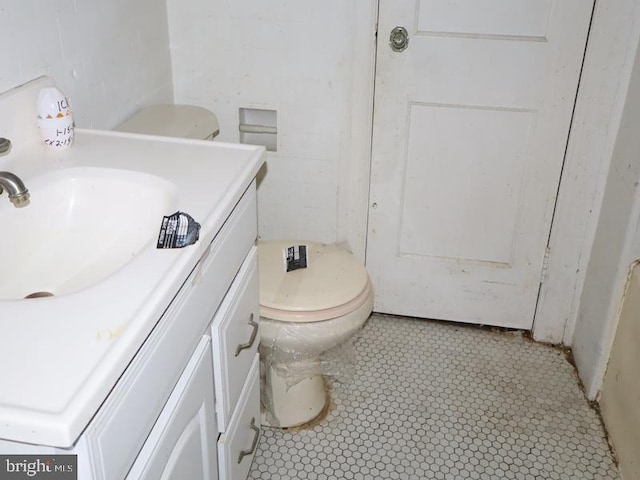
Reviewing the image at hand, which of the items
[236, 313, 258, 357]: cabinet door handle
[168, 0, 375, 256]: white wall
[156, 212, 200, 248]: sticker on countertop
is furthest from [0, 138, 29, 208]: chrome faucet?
[168, 0, 375, 256]: white wall

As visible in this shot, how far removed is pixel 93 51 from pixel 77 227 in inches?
21.9

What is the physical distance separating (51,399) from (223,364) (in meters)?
0.58

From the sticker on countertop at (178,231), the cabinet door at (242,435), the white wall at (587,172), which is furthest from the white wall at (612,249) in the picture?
the sticker on countertop at (178,231)

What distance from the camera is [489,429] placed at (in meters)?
1.90

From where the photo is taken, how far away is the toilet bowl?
1684 mm

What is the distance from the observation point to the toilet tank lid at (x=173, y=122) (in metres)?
1.73

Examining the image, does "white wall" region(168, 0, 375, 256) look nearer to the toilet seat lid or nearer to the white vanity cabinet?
the toilet seat lid

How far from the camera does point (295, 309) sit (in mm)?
1669

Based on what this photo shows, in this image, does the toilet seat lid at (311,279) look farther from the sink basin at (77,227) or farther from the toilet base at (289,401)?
the sink basin at (77,227)

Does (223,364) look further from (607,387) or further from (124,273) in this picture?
(607,387)

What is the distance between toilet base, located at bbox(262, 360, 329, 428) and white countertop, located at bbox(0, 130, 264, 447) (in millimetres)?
764

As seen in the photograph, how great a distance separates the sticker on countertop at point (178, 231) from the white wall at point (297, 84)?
1079 millimetres

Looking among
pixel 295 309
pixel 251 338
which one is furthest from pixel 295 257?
pixel 251 338

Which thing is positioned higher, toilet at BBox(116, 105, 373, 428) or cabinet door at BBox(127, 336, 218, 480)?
cabinet door at BBox(127, 336, 218, 480)
